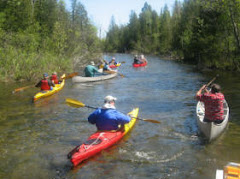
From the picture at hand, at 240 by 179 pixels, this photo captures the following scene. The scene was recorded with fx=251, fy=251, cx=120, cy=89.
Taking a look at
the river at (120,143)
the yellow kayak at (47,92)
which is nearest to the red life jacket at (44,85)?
the yellow kayak at (47,92)

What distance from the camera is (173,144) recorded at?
6992mm

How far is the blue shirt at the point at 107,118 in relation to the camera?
20.9 ft

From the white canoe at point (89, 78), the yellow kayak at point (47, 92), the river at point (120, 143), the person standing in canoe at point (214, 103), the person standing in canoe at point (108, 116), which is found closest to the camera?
the river at point (120, 143)

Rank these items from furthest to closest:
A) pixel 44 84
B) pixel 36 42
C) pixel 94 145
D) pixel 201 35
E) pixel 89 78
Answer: pixel 201 35 < pixel 36 42 < pixel 89 78 < pixel 44 84 < pixel 94 145

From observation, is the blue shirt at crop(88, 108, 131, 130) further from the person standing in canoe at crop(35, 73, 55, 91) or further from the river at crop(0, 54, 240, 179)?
the person standing in canoe at crop(35, 73, 55, 91)

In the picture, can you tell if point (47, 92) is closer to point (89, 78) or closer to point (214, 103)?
point (89, 78)

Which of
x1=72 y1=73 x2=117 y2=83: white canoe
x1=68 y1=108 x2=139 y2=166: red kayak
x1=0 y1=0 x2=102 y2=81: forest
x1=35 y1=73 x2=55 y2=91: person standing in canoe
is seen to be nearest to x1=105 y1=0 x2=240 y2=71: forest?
x1=72 y1=73 x2=117 y2=83: white canoe

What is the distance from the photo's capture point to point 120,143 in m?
6.92

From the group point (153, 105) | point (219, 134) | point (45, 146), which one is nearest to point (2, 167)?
point (45, 146)

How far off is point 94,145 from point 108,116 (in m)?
0.82

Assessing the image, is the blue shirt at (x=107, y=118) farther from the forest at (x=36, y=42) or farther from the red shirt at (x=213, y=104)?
the forest at (x=36, y=42)

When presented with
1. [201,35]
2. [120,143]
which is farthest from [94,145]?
[201,35]

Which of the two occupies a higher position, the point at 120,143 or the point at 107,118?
the point at 107,118

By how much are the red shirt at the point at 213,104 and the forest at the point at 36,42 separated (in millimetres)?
12941
